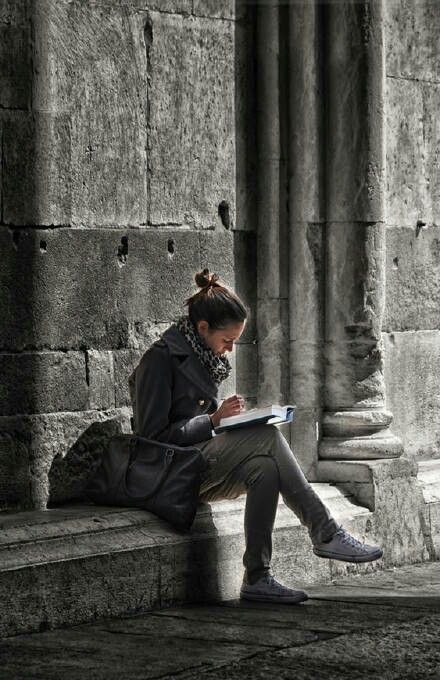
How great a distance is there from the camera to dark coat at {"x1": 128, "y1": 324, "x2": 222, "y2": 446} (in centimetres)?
691

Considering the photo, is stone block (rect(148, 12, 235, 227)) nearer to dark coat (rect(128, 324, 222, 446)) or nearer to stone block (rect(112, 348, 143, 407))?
stone block (rect(112, 348, 143, 407))

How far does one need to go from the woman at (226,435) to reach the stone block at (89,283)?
375 mm

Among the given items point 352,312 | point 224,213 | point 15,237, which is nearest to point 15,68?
point 15,237

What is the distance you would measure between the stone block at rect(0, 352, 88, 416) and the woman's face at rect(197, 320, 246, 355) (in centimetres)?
56

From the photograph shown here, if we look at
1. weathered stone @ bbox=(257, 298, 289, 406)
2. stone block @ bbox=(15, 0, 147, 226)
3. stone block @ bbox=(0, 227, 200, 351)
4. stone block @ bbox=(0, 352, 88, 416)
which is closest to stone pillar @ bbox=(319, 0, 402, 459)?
weathered stone @ bbox=(257, 298, 289, 406)

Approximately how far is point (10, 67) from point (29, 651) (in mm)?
2363

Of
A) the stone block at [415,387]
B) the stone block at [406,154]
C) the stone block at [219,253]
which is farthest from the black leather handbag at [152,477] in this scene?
the stone block at [406,154]

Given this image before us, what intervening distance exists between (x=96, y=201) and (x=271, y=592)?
179cm

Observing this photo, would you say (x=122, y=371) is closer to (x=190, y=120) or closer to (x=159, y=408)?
(x=159, y=408)

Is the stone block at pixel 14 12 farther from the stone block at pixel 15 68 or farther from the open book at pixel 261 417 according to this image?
the open book at pixel 261 417

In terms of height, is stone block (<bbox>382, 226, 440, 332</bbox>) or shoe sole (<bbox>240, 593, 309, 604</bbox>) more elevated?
stone block (<bbox>382, 226, 440, 332</bbox>)

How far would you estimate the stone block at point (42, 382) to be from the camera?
6949mm

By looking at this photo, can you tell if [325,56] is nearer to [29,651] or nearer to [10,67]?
[10,67]

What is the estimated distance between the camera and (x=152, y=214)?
7621 millimetres
